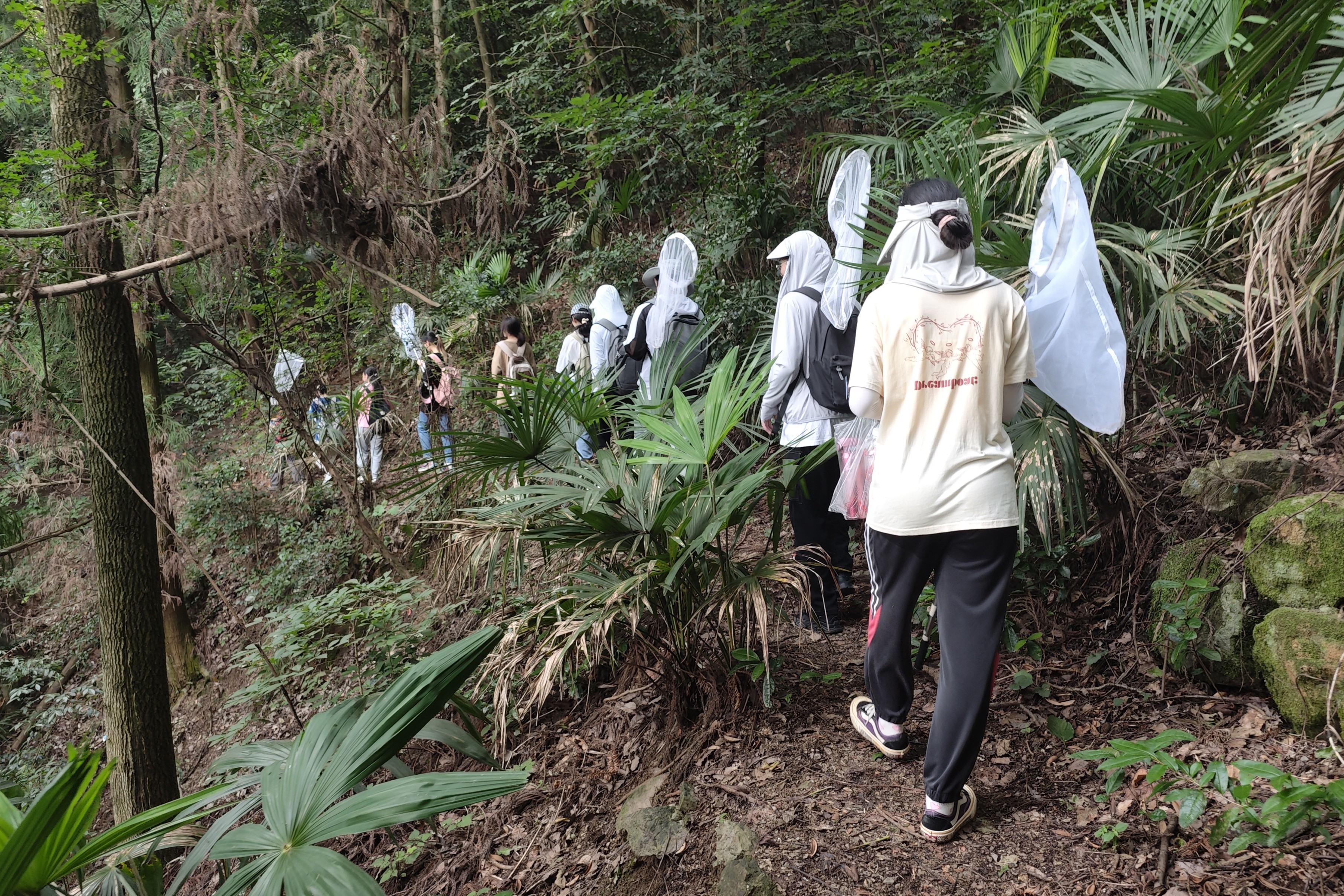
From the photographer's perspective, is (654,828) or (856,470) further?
(856,470)

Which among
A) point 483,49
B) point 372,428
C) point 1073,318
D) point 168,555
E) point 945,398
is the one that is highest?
point 483,49

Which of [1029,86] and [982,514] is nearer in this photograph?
[982,514]

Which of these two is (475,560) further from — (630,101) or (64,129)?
(630,101)

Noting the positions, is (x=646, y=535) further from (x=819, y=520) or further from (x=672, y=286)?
(x=672, y=286)

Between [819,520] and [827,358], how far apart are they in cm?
84

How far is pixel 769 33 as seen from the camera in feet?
28.3

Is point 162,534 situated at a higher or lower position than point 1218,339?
lower

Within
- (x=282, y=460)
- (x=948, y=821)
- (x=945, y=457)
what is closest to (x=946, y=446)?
(x=945, y=457)

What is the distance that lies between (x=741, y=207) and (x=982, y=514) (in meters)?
6.16

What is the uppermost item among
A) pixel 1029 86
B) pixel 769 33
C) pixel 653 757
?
pixel 769 33

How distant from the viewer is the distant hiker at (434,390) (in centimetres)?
731

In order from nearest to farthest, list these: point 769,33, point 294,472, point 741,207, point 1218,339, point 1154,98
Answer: point 1154,98
point 1218,339
point 741,207
point 769,33
point 294,472

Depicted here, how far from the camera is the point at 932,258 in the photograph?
2.44m

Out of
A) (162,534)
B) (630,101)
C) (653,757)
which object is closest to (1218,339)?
(653,757)
